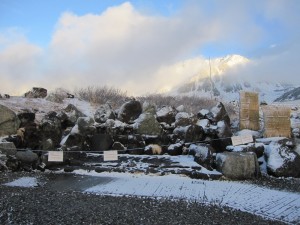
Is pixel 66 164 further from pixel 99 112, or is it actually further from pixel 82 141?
pixel 99 112

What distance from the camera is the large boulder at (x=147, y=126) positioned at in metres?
8.70

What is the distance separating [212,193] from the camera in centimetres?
565

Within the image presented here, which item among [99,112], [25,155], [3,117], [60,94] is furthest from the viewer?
[60,94]

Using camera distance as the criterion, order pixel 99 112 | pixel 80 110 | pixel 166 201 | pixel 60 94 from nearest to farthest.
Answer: pixel 166 201
pixel 99 112
pixel 80 110
pixel 60 94

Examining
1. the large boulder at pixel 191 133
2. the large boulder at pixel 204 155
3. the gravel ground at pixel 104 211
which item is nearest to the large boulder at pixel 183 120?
the large boulder at pixel 191 133

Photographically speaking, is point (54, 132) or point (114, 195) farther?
point (54, 132)

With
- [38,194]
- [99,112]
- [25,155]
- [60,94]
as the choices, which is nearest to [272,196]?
[38,194]

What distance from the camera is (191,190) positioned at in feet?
19.2

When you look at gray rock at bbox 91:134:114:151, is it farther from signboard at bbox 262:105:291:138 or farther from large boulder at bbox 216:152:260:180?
signboard at bbox 262:105:291:138

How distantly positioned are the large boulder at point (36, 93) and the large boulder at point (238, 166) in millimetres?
7774

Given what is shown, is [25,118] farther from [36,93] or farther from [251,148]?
[251,148]

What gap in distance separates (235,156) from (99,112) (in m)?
4.20

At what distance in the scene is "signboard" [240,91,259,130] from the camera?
8.98 m

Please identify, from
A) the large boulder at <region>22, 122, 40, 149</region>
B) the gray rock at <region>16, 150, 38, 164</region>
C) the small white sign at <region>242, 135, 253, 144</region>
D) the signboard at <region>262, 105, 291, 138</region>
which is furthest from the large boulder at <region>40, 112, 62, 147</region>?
the signboard at <region>262, 105, 291, 138</region>
